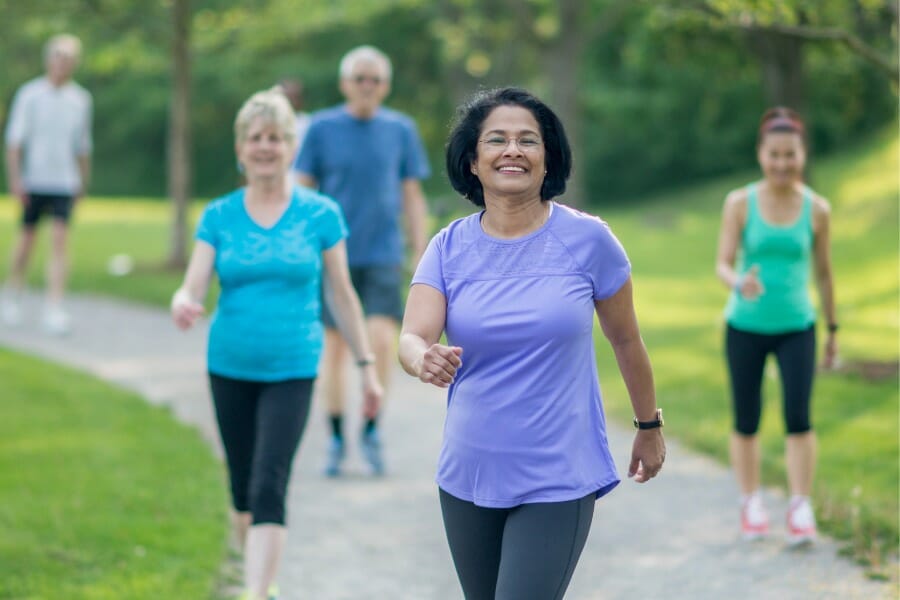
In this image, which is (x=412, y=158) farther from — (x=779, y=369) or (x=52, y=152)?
(x=52, y=152)

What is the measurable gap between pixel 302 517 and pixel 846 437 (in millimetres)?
3453

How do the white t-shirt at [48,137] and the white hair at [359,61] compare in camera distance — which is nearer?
the white hair at [359,61]

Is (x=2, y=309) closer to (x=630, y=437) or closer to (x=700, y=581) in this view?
(x=630, y=437)

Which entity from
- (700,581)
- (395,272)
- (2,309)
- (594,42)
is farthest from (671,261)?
(594,42)

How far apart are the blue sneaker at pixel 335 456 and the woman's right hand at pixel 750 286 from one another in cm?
259

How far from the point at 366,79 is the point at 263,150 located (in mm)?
2399

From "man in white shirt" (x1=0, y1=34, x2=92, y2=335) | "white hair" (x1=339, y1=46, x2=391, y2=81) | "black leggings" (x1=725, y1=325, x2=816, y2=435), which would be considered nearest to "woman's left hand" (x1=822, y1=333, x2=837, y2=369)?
"black leggings" (x1=725, y1=325, x2=816, y2=435)

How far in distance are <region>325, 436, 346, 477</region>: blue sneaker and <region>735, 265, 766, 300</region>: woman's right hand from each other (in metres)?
2.59

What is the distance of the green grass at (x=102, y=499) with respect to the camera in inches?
226

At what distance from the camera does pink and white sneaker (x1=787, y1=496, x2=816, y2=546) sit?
6.18m

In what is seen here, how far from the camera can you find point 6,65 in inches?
1703

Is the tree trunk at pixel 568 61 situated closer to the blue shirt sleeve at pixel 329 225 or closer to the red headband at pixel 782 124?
the red headband at pixel 782 124

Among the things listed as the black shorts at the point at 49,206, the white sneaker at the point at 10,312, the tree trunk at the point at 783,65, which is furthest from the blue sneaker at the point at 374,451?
the tree trunk at the point at 783,65

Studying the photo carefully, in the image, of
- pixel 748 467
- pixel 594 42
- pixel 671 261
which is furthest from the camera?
pixel 594 42
